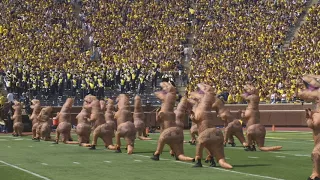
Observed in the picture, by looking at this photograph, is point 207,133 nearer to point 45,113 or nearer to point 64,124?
point 64,124

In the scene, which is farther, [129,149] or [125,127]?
[125,127]

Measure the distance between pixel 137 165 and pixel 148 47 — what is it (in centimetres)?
3877

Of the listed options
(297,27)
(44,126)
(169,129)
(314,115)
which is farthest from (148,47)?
(314,115)

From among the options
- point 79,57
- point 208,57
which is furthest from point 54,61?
point 208,57

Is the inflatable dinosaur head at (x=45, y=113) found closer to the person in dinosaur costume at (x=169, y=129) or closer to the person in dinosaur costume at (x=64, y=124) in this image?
the person in dinosaur costume at (x=64, y=124)

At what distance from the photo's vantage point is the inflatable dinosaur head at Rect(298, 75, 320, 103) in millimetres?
13990

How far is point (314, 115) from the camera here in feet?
45.3

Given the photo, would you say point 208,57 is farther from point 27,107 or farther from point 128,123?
point 128,123

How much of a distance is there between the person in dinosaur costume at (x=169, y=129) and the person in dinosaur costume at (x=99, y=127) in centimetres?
416

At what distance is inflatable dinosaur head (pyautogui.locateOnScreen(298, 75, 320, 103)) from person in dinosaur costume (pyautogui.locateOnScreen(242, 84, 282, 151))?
856 cm

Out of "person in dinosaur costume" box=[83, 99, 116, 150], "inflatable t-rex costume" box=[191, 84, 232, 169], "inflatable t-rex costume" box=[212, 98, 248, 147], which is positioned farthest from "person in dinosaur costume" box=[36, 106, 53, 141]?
"inflatable t-rex costume" box=[191, 84, 232, 169]

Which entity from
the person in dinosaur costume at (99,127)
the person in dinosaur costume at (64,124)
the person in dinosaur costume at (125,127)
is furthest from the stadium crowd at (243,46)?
the person in dinosaur costume at (125,127)

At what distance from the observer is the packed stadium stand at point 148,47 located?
4688 centimetres

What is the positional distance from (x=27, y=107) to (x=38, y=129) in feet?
35.3
